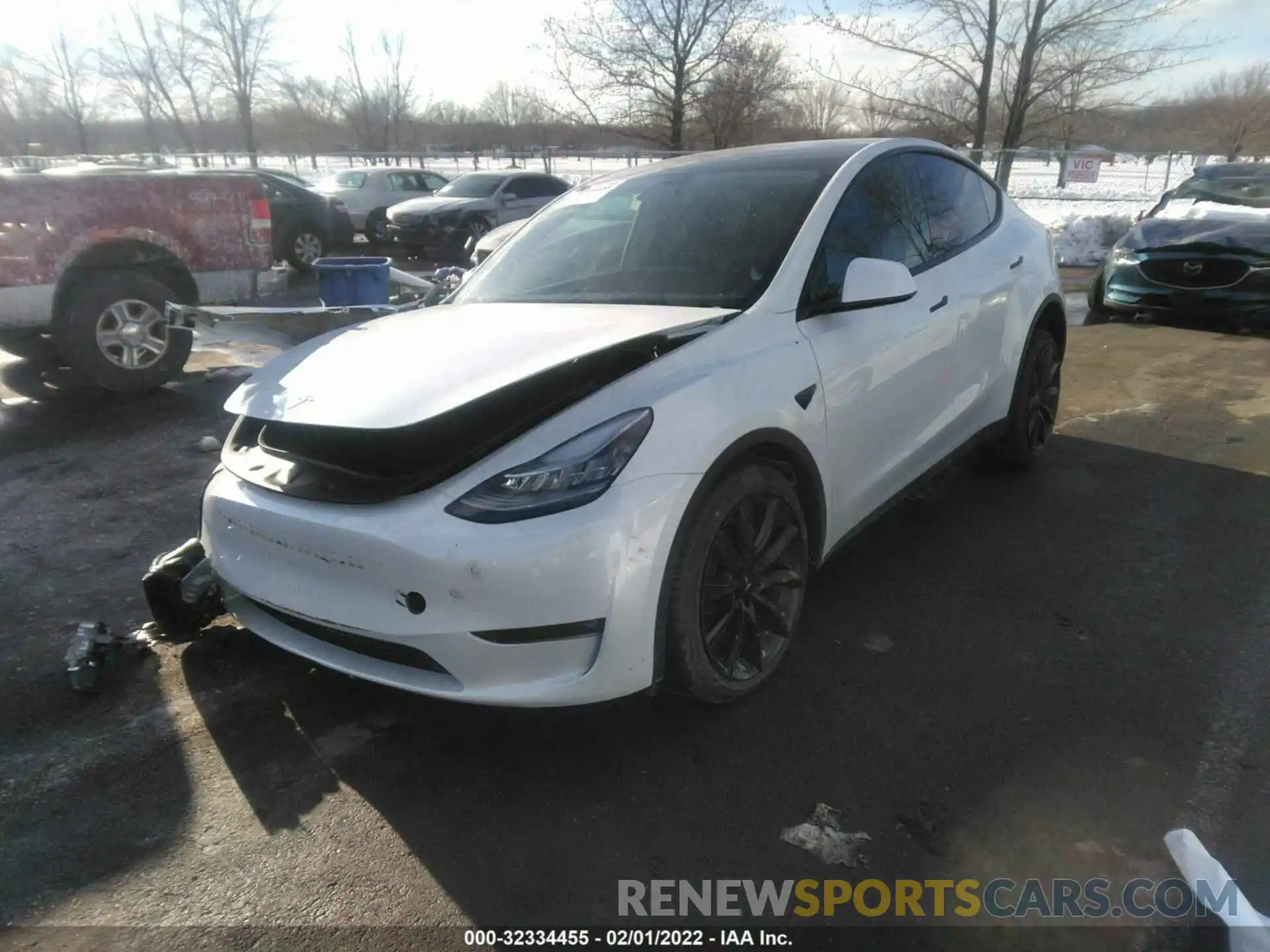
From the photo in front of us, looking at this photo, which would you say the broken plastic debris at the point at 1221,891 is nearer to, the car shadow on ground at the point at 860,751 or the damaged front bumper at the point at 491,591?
the car shadow on ground at the point at 860,751

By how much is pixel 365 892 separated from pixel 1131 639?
8.80 feet

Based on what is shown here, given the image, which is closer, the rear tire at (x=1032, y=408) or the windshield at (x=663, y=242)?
the windshield at (x=663, y=242)

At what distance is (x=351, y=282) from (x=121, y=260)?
1.60 m

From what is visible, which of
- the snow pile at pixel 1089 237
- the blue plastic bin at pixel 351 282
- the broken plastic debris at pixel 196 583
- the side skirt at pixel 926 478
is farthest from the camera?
the snow pile at pixel 1089 237

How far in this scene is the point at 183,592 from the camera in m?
3.15

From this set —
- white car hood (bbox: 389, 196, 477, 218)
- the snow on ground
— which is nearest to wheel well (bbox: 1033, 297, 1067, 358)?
the snow on ground

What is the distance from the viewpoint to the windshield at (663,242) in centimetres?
319

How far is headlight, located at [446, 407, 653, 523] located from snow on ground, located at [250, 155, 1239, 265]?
5.41 metres

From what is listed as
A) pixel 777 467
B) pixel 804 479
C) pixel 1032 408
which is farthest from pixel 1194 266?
pixel 777 467

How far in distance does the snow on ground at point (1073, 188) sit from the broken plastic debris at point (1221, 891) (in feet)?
20.2

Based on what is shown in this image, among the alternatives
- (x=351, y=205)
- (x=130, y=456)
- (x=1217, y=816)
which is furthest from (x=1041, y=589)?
(x=351, y=205)

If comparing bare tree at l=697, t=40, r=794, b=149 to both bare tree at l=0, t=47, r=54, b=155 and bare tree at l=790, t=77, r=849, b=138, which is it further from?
bare tree at l=0, t=47, r=54, b=155

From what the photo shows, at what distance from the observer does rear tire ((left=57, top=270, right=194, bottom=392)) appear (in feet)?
20.7

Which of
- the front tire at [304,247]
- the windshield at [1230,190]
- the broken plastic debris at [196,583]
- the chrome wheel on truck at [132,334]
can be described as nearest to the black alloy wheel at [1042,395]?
the broken plastic debris at [196,583]
